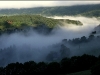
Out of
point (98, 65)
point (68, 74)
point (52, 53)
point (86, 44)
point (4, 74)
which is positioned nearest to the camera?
point (98, 65)

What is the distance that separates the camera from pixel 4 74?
92062mm

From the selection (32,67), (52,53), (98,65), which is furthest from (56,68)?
(52,53)

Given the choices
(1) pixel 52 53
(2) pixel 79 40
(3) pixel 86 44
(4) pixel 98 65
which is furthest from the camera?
(2) pixel 79 40

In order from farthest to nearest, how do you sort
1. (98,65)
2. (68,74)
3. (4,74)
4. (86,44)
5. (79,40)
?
(79,40) → (86,44) → (4,74) → (68,74) → (98,65)

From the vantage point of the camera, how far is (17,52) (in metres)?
182

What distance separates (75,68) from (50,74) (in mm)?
9293

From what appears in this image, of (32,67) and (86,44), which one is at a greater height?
(86,44)

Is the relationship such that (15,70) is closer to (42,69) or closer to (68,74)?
(42,69)

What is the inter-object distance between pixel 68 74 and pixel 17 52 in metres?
100

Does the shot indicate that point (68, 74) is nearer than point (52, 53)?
Yes

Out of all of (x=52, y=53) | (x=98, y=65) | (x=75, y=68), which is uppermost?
(x=52, y=53)

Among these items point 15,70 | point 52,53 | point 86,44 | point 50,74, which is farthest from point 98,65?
point 86,44

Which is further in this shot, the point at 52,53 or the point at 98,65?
the point at 52,53

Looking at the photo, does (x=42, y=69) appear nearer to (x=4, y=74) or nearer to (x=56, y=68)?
(x=56, y=68)
